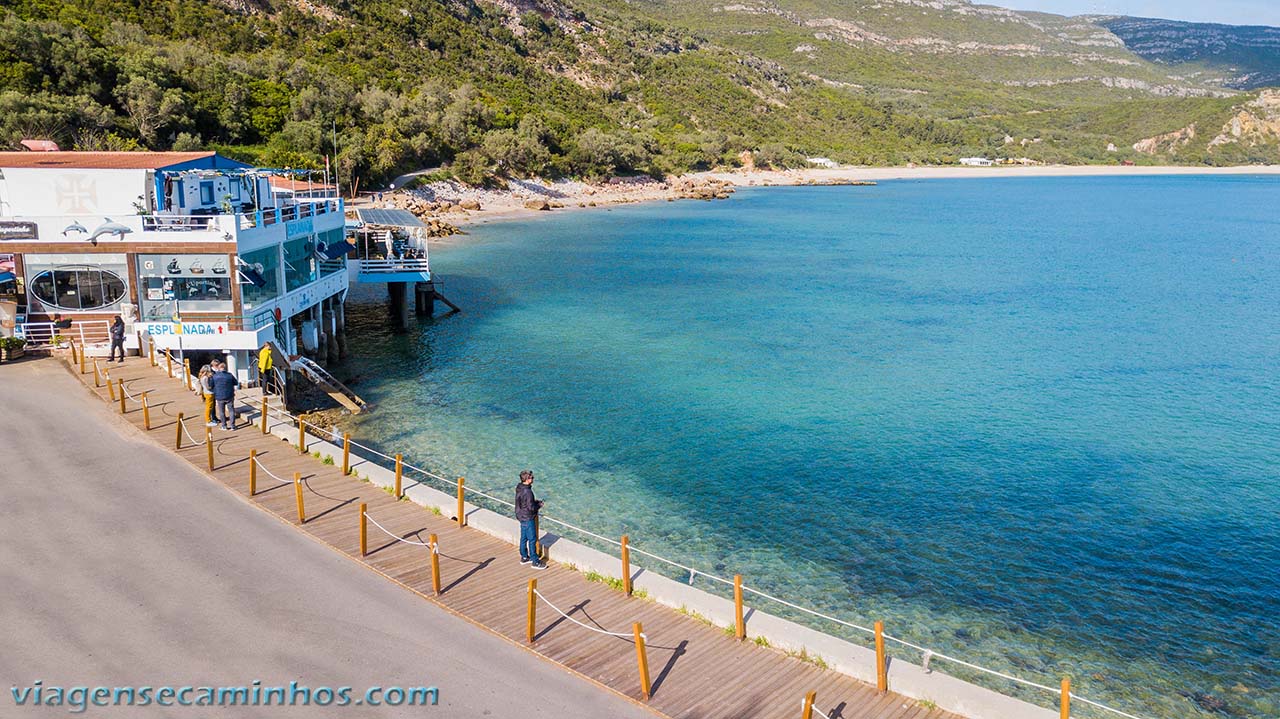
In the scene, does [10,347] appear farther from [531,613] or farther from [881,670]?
[881,670]

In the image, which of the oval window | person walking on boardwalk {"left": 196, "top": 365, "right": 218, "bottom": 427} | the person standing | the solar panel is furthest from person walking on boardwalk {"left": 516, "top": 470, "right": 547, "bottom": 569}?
the solar panel

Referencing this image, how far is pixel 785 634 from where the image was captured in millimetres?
12656

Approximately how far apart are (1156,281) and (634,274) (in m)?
42.5

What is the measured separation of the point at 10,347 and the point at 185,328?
5.70 meters

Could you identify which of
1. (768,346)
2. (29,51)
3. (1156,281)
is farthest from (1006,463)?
(29,51)

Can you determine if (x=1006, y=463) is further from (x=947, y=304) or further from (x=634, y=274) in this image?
A: (x=634, y=274)

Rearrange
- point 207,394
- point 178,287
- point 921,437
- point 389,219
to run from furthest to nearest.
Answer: point 389,219 → point 921,437 → point 178,287 → point 207,394

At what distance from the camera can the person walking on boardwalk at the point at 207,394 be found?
21323mm

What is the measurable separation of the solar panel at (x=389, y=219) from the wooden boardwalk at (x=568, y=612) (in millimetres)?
29204

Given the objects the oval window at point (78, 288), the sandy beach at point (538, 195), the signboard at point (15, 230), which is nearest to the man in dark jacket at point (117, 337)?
the oval window at point (78, 288)

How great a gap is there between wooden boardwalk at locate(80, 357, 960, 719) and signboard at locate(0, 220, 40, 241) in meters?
12.2

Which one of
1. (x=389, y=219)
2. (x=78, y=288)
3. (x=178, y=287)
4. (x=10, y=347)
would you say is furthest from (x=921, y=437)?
(x=389, y=219)

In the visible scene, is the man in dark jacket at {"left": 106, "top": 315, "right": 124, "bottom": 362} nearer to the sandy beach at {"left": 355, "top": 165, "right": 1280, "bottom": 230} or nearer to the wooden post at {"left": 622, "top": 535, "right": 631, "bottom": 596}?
the wooden post at {"left": 622, "top": 535, "right": 631, "bottom": 596}

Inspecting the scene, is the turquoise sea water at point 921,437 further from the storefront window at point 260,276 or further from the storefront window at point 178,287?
the storefront window at point 178,287
